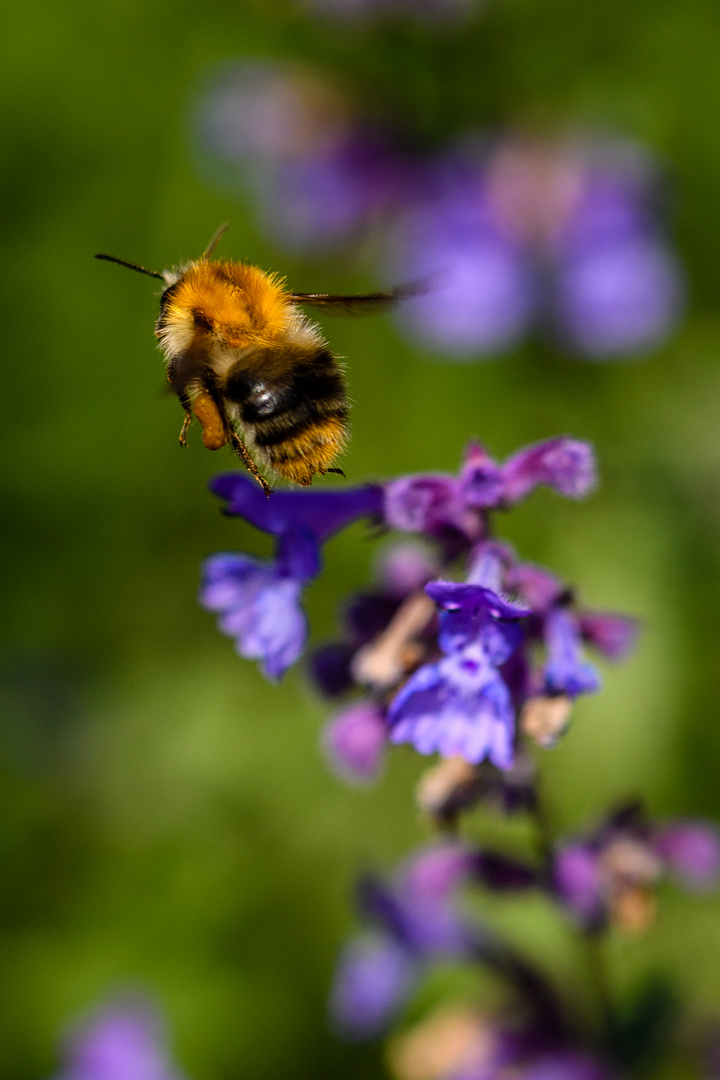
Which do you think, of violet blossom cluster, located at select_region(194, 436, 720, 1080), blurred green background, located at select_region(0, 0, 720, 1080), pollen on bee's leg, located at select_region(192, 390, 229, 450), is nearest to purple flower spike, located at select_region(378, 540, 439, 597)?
violet blossom cluster, located at select_region(194, 436, 720, 1080)

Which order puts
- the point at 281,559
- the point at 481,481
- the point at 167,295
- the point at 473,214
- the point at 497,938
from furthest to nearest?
the point at 473,214 < the point at 497,938 < the point at 167,295 < the point at 281,559 < the point at 481,481

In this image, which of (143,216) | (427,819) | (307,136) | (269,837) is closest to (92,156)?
(143,216)

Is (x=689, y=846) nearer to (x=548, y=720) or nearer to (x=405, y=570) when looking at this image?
(x=548, y=720)

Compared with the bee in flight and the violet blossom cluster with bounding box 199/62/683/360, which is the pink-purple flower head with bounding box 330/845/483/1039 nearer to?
the bee in flight

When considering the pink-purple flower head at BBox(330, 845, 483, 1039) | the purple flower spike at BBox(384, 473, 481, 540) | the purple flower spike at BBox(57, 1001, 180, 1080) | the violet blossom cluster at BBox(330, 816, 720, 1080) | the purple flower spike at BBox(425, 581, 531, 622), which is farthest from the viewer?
the purple flower spike at BBox(57, 1001, 180, 1080)

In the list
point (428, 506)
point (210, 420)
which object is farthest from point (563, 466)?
point (210, 420)

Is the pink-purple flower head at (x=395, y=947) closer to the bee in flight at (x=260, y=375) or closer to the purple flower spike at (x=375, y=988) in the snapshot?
the purple flower spike at (x=375, y=988)
